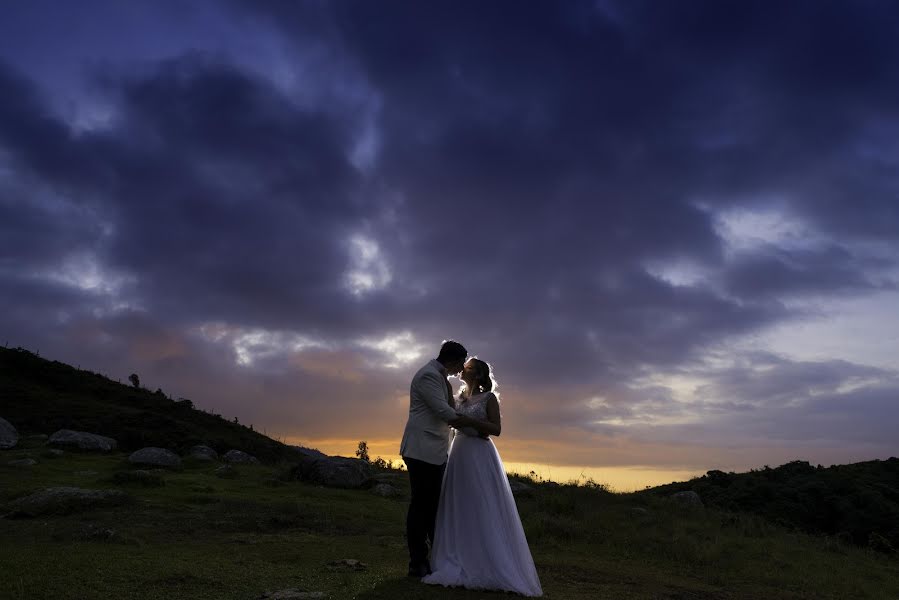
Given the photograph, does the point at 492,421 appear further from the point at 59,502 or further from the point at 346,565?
the point at 59,502

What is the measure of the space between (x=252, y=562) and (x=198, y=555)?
113cm

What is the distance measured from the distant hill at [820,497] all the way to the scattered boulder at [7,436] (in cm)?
2766

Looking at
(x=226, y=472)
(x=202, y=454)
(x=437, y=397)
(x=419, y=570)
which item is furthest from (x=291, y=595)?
(x=202, y=454)

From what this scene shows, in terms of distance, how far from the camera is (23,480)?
18.6 metres

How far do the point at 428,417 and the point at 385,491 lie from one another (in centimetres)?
1317

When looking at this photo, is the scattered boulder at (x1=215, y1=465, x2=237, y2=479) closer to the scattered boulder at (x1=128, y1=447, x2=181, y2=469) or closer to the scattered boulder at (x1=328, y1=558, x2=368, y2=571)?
the scattered boulder at (x1=128, y1=447, x2=181, y2=469)

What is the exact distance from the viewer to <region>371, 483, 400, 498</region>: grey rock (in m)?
21.2

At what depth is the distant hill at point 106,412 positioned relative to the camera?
31.9 m

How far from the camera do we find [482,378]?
378 inches

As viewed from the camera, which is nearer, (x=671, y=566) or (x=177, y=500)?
(x=671, y=566)

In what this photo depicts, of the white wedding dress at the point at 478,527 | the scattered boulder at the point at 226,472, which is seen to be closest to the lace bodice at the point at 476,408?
the white wedding dress at the point at 478,527

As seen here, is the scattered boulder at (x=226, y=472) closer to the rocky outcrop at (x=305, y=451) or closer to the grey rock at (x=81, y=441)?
the grey rock at (x=81, y=441)

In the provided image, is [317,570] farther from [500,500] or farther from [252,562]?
[500,500]

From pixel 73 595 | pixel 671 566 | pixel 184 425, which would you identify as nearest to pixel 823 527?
pixel 671 566
